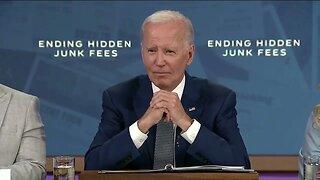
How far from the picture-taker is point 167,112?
2.54m

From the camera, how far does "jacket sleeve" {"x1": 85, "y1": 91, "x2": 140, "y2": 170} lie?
2504 mm

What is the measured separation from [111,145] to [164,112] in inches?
9.9

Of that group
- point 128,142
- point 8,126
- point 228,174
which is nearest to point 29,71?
point 8,126

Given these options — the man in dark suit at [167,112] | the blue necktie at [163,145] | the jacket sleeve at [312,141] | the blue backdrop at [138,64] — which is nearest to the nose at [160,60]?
the man in dark suit at [167,112]

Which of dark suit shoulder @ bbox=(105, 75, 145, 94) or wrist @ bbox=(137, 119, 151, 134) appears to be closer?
wrist @ bbox=(137, 119, 151, 134)

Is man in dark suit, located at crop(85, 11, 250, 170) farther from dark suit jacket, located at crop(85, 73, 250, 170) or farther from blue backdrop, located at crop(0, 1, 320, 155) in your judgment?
blue backdrop, located at crop(0, 1, 320, 155)

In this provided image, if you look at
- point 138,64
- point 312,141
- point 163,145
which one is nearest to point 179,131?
point 163,145

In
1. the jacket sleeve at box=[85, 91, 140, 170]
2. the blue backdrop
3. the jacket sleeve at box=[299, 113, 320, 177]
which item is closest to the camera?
the jacket sleeve at box=[85, 91, 140, 170]

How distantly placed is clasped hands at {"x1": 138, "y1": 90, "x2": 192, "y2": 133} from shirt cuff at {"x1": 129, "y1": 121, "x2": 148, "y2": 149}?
2 centimetres

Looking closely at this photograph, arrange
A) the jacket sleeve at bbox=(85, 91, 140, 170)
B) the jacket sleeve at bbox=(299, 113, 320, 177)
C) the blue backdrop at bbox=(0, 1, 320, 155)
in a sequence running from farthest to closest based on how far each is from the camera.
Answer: the blue backdrop at bbox=(0, 1, 320, 155) → the jacket sleeve at bbox=(299, 113, 320, 177) → the jacket sleeve at bbox=(85, 91, 140, 170)

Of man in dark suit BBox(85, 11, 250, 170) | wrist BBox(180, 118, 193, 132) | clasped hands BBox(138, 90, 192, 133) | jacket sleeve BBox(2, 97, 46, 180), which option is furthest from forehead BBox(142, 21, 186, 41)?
jacket sleeve BBox(2, 97, 46, 180)

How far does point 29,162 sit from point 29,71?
5.19 feet

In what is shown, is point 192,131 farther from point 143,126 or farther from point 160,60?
point 160,60

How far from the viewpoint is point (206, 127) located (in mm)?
2666
